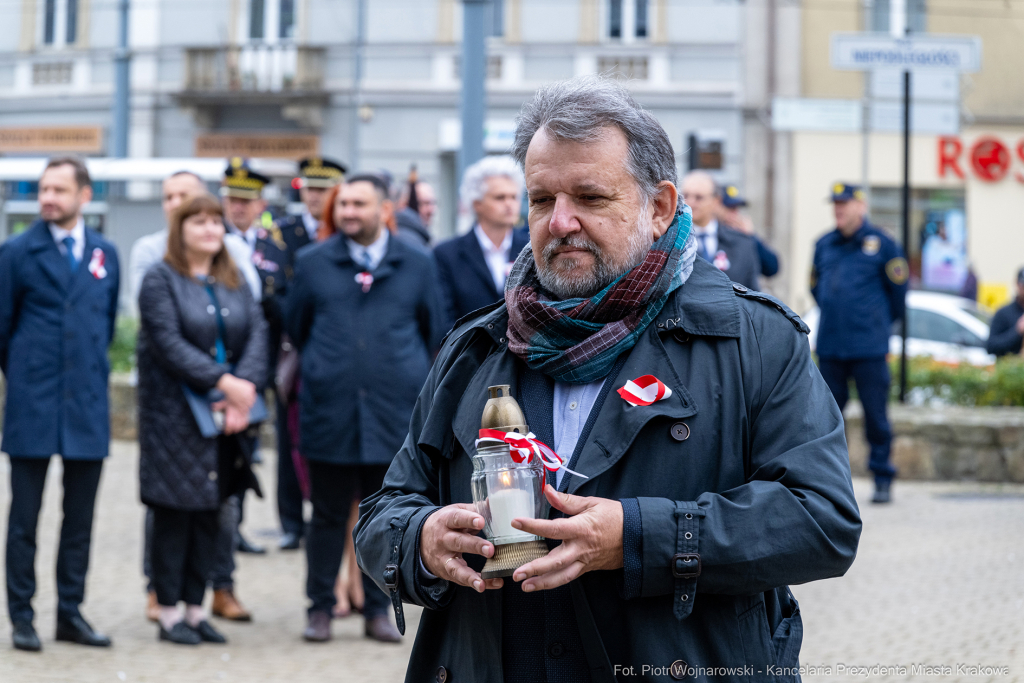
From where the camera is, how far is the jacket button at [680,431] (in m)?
2.43

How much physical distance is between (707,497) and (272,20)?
90.3ft

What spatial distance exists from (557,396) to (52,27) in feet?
99.4

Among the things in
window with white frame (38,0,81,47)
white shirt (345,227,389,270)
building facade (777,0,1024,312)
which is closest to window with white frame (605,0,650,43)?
building facade (777,0,1024,312)

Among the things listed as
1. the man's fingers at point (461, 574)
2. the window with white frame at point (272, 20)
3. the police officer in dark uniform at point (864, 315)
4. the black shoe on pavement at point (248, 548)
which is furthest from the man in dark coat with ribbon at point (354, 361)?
the window with white frame at point (272, 20)

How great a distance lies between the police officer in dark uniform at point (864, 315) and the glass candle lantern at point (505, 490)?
7720 millimetres

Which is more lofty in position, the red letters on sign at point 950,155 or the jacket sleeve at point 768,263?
the red letters on sign at point 950,155

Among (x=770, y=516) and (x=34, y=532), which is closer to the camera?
(x=770, y=516)

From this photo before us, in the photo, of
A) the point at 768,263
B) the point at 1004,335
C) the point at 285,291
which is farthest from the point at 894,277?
the point at 285,291

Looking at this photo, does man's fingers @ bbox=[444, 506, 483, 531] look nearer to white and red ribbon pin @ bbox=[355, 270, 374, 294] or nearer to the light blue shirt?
the light blue shirt

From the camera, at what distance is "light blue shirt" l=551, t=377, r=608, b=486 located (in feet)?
8.38

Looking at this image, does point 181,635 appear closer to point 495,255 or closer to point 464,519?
point 495,255

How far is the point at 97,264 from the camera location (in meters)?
6.37

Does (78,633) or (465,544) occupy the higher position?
(465,544)

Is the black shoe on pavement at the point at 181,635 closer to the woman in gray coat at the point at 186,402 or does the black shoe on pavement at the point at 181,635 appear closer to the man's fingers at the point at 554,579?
the woman in gray coat at the point at 186,402
